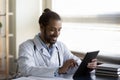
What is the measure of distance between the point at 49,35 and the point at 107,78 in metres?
0.56

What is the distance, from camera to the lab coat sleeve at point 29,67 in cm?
180

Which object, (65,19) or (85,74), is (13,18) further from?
(85,74)

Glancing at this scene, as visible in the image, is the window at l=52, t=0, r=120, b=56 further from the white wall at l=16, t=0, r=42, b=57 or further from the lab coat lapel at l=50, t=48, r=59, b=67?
the lab coat lapel at l=50, t=48, r=59, b=67

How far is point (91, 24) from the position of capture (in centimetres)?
309

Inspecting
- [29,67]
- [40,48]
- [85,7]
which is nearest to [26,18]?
[85,7]

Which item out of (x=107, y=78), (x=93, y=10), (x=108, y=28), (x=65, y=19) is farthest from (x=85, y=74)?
(x=65, y=19)

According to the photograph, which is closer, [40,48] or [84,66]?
→ [84,66]

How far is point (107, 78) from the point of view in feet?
6.26

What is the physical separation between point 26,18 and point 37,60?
180cm

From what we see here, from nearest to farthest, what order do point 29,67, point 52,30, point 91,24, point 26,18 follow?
point 29,67 < point 52,30 < point 91,24 < point 26,18

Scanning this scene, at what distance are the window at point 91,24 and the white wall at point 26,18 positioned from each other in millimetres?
344

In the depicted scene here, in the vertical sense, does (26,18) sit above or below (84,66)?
above

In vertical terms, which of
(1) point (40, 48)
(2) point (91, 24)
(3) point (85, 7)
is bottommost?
(1) point (40, 48)

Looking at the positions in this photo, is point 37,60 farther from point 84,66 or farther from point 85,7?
point 85,7
